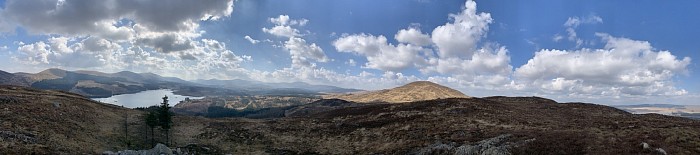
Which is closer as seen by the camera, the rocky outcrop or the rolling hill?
the rolling hill

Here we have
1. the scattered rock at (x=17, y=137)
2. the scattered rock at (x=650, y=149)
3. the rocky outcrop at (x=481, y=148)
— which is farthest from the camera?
the scattered rock at (x=17, y=137)

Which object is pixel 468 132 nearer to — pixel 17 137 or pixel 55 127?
pixel 17 137

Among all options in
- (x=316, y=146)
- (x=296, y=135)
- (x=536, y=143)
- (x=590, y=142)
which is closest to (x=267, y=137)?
(x=296, y=135)

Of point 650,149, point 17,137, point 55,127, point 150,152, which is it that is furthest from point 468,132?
point 55,127

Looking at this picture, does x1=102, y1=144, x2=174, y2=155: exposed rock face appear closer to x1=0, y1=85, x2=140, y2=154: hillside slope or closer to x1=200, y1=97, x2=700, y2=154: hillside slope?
x1=0, y1=85, x2=140, y2=154: hillside slope

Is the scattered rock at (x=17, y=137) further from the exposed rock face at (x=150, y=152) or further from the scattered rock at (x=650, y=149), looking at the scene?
the scattered rock at (x=650, y=149)

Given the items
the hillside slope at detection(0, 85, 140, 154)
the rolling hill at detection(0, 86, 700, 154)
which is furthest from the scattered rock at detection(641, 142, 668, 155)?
the hillside slope at detection(0, 85, 140, 154)

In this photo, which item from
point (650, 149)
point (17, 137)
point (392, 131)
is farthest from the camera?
point (392, 131)

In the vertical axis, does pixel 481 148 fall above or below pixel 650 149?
below

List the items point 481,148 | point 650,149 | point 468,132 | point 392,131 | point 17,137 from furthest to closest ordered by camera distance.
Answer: point 392,131 < point 468,132 < point 17,137 < point 481,148 < point 650,149

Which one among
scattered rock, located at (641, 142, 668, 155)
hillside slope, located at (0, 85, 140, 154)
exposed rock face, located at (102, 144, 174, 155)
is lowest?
exposed rock face, located at (102, 144, 174, 155)

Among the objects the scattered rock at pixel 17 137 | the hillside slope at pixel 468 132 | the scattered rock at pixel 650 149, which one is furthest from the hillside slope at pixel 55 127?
the scattered rock at pixel 650 149

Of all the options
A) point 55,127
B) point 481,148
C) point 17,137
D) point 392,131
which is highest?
point 481,148

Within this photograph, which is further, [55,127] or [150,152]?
[55,127]
